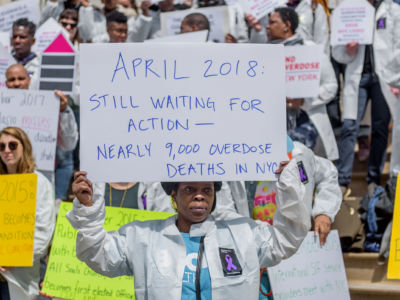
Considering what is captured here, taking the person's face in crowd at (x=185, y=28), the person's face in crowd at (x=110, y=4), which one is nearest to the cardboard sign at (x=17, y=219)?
the person's face in crowd at (x=185, y=28)

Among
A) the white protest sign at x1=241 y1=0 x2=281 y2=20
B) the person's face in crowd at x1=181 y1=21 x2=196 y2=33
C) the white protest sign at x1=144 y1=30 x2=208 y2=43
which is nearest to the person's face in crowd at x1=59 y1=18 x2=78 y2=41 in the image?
the person's face in crowd at x1=181 y1=21 x2=196 y2=33

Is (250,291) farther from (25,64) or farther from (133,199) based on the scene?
(25,64)

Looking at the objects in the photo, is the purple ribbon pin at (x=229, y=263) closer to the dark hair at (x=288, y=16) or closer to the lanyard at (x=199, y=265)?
the lanyard at (x=199, y=265)

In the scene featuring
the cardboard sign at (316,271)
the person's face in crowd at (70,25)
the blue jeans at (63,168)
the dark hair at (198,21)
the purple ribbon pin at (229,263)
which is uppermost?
the person's face in crowd at (70,25)

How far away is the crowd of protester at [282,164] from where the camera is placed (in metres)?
3.73

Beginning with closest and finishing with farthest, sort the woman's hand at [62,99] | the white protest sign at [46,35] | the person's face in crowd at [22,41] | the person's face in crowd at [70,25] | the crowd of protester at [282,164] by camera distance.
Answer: the crowd of protester at [282,164], the woman's hand at [62,99], the person's face in crowd at [22,41], the white protest sign at [46,35], the person's face in crowd at [70,25]

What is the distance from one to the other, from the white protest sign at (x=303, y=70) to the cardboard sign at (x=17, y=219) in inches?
106

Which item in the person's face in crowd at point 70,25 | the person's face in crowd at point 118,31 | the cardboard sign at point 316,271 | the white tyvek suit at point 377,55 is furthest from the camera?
the person's face in crowd at point 70,25

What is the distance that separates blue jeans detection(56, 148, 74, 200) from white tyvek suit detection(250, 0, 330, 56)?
2237 millimetres

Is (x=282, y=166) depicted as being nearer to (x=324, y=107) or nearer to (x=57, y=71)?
(x=324, y=107)

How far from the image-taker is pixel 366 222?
20.5ft

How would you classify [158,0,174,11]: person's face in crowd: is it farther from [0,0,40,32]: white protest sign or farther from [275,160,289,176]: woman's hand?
[275,160,289,176]: woman's hand

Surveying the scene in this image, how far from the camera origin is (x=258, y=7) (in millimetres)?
8086

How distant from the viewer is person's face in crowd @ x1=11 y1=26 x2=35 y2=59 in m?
7.96
